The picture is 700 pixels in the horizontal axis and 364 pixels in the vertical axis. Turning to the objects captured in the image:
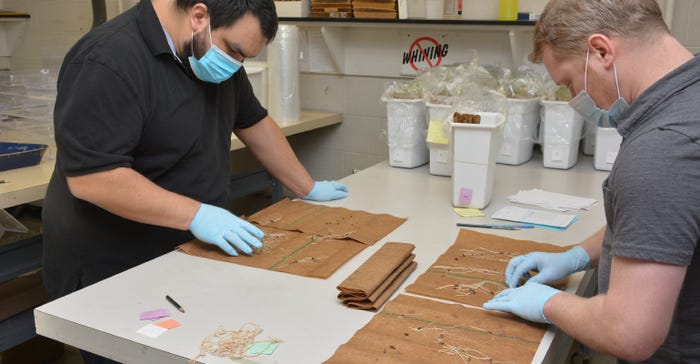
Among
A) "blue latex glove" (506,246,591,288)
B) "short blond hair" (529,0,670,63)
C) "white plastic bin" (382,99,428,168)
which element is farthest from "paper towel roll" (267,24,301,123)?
"short blond hair" (529,0,670,63)

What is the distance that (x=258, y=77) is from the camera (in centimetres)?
296

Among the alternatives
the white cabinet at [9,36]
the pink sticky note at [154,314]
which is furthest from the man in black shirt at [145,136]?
the white cabinet at [9,36]

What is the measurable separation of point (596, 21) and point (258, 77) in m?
2.11

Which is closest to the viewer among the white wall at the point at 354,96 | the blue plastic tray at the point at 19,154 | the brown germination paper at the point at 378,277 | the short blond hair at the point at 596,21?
the short blond hair at the point at 596,21

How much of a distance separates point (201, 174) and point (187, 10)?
45cm

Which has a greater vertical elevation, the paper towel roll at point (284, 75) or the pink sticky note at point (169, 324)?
the paper towel roll at point (284, 75)

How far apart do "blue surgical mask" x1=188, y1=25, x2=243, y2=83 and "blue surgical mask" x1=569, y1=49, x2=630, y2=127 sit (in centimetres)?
89

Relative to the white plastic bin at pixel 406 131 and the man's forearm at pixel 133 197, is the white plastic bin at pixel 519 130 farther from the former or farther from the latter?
the man's forearm at pixel 133 197

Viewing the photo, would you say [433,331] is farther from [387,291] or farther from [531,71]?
[531,71]

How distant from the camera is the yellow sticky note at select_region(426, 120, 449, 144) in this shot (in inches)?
92.7

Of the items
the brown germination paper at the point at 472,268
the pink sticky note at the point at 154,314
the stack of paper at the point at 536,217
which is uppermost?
the pink sticky note at the point at 154,314

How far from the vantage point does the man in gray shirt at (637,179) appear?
0.93m

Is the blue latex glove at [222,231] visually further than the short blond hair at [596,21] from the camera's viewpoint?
Yes

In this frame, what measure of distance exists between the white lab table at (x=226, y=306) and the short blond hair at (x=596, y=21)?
561mm
